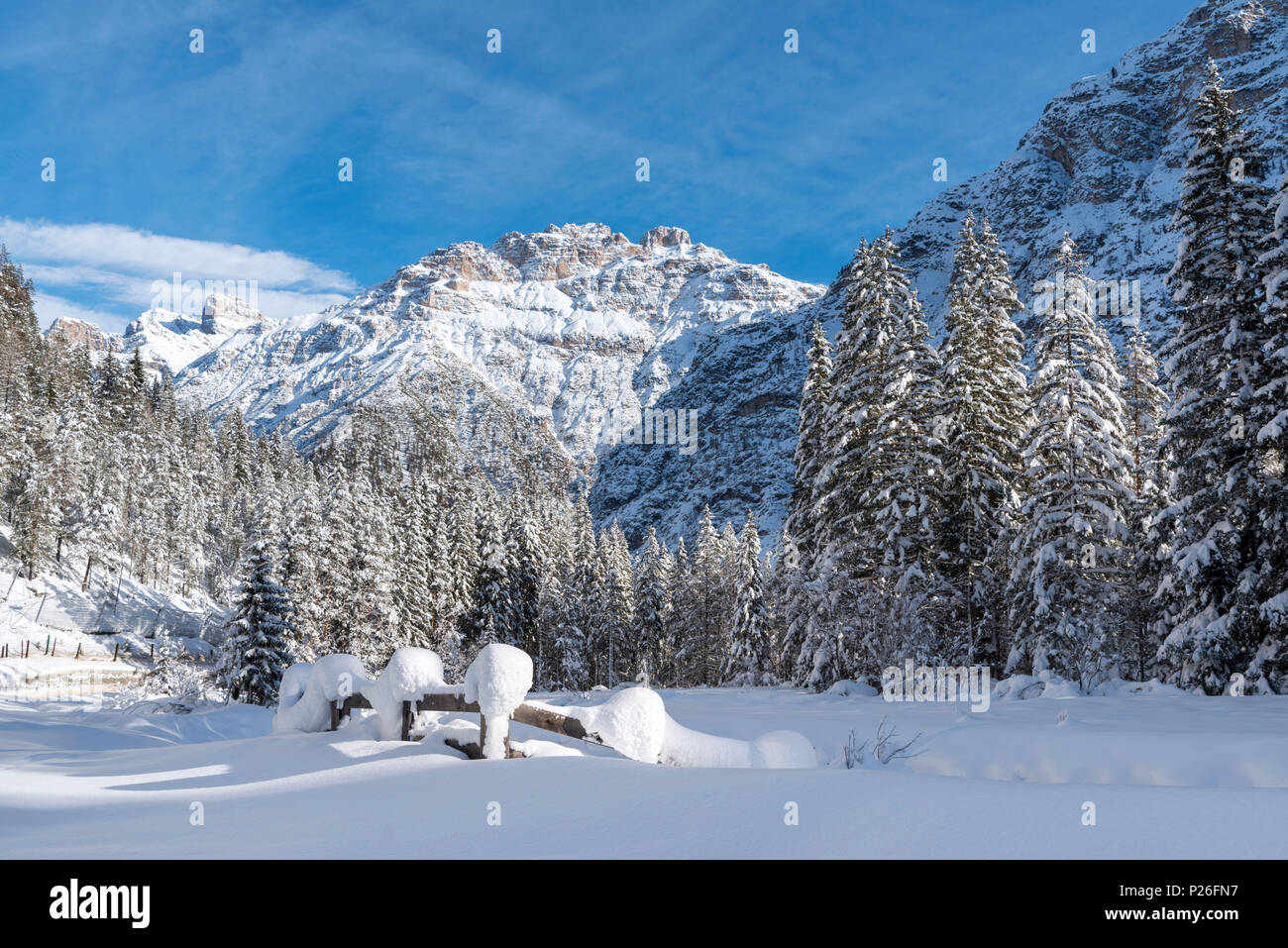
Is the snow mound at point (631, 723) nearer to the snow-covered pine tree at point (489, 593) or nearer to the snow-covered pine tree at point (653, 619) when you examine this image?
the snow-covered pine tree at point (489, 593)

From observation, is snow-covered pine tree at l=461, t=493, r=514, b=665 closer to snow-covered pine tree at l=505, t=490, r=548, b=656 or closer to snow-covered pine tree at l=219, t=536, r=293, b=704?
snow-covered pine tree at l=505, t=490, r=548, b=656

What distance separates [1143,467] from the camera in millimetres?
24688

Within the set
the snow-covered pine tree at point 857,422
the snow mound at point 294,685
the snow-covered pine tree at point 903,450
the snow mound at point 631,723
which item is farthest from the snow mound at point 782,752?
the snow-covered pine tree at point 857,422

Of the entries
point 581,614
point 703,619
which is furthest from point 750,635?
point 703,619

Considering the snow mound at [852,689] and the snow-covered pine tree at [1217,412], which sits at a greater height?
the snow-covered pine tree at [1217,412]

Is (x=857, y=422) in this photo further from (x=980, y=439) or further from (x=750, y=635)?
(x=750, y=635)

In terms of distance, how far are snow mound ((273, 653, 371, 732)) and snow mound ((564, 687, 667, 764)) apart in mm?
2567

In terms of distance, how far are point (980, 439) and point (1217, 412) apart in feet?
17.5

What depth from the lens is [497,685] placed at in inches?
226

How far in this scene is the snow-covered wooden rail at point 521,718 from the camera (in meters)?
5.82

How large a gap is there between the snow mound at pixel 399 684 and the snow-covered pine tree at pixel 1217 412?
14080 mm
